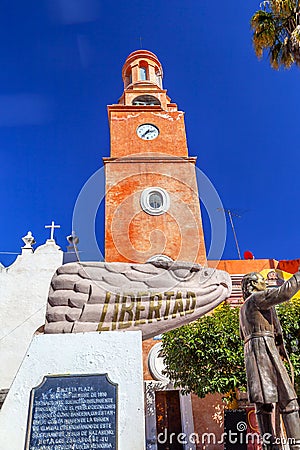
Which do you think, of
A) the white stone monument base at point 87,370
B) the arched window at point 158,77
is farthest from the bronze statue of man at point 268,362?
the arched window at point 158,77

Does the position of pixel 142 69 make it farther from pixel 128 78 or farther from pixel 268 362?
pixel 268 362

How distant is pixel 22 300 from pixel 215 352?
752 centimetres

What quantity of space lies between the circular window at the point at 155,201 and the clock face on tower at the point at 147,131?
140 inches

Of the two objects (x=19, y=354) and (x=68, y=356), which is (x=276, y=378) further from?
(x=19, y=354)

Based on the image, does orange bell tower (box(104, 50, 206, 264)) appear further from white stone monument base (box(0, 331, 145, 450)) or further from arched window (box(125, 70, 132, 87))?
white stone monument base (box(0, 331, 145, 450))

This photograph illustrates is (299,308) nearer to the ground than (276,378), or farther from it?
farther from it

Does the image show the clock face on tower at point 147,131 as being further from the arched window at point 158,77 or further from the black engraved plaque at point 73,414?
the black engraved plaque at point 73,414

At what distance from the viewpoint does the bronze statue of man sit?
147 inches

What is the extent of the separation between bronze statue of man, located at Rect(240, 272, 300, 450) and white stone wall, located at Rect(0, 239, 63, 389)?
1052 cm

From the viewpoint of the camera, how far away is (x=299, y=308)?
11.0m

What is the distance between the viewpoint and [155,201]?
17.1 meters

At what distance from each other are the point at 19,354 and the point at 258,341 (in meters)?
10.9

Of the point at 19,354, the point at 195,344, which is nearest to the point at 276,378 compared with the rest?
the point at 195,344

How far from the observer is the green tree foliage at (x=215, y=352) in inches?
408
